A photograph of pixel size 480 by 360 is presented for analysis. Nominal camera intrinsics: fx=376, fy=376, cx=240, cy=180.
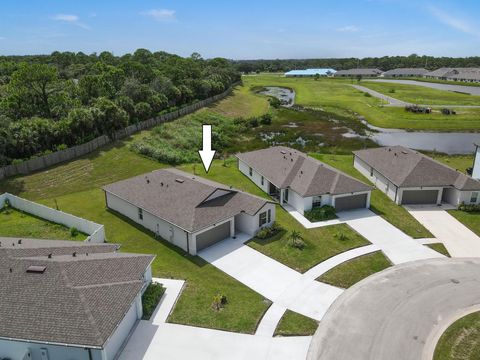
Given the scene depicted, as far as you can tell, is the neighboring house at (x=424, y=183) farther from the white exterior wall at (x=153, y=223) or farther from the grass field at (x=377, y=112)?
the grass field at (x=377, y=112)

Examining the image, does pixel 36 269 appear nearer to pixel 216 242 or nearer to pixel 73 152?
pixel 216 242

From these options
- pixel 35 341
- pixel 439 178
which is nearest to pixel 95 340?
pixel 35 341

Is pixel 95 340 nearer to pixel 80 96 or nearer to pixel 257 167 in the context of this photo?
pixel 257 167

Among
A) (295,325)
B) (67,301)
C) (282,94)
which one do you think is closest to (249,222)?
(295,325)

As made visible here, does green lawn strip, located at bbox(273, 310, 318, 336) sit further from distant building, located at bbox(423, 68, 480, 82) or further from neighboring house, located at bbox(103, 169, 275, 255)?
distant building, located at bbox(423, 68, 480, 82)

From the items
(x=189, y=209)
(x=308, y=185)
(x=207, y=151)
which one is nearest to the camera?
(x=189, y=209)

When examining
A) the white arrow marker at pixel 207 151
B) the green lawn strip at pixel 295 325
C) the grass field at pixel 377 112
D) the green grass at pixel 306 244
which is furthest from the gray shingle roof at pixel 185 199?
the grass field at pixel 377 112

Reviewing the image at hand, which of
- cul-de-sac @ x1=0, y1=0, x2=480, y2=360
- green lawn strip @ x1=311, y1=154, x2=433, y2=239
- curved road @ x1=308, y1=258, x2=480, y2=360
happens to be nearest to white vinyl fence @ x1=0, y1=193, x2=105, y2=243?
cul-de-sac @ x1=0, y1=0, x2=480, y2=360

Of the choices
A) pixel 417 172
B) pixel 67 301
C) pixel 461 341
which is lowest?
pixel 461 341
